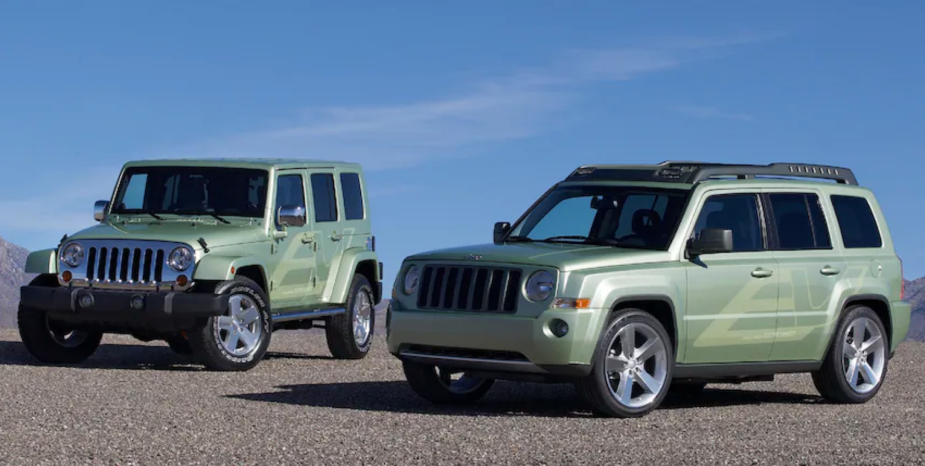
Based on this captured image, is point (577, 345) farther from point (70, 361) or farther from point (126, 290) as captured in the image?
point (70, 361)

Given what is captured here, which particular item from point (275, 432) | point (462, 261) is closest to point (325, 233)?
point (462, 261)

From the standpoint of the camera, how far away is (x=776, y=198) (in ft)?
43.5

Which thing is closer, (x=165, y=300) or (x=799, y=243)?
(x=799, y=243)

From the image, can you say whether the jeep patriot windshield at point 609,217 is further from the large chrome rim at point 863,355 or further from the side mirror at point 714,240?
the large chrome rim at point 863,355

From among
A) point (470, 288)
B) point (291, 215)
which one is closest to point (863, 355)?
point (470, 288)

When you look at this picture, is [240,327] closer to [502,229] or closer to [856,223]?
[502,229]

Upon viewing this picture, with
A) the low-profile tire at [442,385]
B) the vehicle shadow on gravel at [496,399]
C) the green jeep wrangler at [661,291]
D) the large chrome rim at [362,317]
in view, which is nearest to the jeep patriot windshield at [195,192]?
the large chrome rim at [362,317]

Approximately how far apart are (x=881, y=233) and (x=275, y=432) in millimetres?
6703

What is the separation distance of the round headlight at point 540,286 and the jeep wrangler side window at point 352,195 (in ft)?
24.7

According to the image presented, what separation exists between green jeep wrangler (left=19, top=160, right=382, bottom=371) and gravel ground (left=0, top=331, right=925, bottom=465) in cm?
66

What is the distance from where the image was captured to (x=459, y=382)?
43.1 feet

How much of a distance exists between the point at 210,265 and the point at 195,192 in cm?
166

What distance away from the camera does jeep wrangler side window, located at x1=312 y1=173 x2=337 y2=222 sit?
18141 mm

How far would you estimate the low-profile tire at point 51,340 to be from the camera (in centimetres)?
1741
